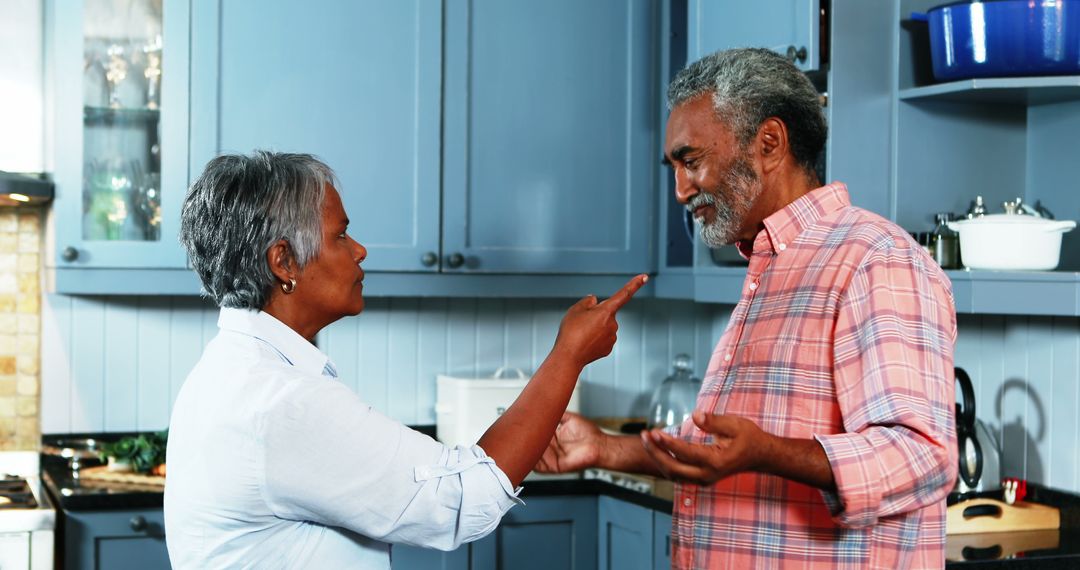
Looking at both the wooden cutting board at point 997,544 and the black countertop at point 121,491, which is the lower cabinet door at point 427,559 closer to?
the black countertop at point 121,491

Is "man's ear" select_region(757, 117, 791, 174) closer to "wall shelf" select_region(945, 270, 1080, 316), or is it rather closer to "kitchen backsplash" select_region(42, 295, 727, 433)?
"wall shelf" select_region(945, 270, 1080, 316)

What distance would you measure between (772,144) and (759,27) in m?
1.14

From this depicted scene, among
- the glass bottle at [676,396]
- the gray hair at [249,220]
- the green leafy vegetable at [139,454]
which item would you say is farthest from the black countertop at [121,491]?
the gray hair at [249,220]

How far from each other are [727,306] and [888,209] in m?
1.07

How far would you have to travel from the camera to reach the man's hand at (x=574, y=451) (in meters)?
1.60

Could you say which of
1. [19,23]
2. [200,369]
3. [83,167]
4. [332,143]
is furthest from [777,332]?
[19,23]

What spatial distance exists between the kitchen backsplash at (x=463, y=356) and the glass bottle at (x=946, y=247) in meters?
0.34

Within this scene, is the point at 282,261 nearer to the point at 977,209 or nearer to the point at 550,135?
the point at 977,209

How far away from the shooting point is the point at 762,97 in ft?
5.59

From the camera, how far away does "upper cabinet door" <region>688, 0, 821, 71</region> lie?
256 cm

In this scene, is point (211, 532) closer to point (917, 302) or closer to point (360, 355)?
point (917, 302)

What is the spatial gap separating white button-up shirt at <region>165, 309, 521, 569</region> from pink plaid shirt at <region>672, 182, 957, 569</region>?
14.7 inches

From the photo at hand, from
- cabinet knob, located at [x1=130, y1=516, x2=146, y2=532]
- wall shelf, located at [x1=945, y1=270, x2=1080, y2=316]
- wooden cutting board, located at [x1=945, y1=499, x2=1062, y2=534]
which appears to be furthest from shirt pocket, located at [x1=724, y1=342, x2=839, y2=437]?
cabinet knob, located at [x1=130, y1=516, x2=146, y2=532]

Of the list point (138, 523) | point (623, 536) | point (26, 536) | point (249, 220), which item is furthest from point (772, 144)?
point (26, 536)
